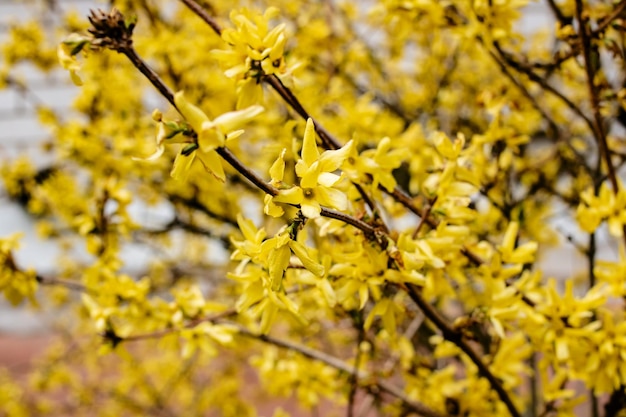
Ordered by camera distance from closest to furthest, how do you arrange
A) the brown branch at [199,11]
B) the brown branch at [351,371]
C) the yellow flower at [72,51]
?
the yellow flower at [72,51], the brown branch at [199,11], the brown branch at [351,371]

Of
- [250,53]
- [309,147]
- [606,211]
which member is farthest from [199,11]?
[606,211]

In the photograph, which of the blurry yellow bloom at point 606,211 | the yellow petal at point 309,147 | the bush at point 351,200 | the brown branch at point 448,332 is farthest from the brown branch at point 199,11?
the blurry yellow bloom at point 606,211

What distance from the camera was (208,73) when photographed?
2320 mm

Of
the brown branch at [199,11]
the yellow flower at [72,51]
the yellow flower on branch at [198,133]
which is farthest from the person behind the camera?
the brown branch at [199,11]

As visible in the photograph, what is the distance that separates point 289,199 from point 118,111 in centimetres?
180

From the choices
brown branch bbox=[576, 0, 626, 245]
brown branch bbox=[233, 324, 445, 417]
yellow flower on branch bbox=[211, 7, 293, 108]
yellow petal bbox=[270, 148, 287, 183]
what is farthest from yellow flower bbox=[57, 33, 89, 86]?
brown branch bbox=[576, 0, 626, 245]

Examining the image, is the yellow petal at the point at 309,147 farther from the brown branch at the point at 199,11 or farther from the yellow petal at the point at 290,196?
the brown branch at the point at 199,11

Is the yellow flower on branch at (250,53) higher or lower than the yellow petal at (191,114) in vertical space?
higher

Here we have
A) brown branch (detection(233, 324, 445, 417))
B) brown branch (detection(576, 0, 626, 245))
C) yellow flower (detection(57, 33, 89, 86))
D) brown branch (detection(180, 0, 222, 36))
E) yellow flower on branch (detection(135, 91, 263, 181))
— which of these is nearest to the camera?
yellow flower on branch (detection(135, 91, 263, 181))

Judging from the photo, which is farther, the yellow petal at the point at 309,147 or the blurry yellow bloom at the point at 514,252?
the blurry yellow bloom at the point at 514,252

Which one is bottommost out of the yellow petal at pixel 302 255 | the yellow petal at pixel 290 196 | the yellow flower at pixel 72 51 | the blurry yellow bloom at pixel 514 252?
the yellow petal at pixel 302 255

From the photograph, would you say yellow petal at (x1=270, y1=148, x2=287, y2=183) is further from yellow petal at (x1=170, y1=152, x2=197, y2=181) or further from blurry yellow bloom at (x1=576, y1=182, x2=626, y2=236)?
blurry yellow bloom at (x1=576, y1=182, x2=626, y2=236)

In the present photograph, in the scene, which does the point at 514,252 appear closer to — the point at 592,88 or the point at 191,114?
the point at 592,88

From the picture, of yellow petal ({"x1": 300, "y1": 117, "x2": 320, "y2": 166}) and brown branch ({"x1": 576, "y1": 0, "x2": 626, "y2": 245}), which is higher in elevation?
brown branch ({"x1": 576, "y1": 0, "x2": 626, "y2": 245})
